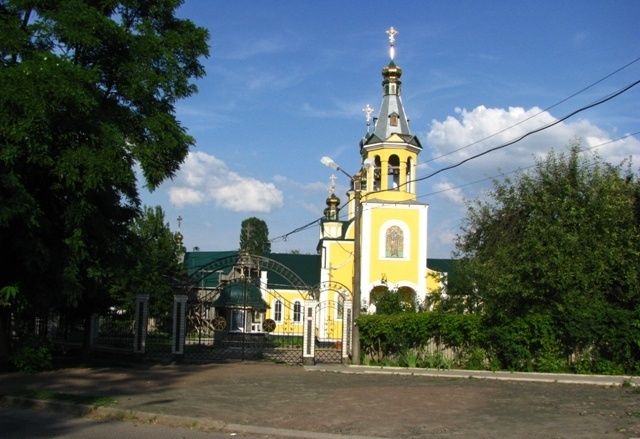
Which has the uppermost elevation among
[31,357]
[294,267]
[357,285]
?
[294,267]

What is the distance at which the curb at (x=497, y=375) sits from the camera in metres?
19.5

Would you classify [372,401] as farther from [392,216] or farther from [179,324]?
[392,216]

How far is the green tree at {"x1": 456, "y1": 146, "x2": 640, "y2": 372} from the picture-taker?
71.8 ft

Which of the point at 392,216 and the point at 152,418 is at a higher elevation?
the point at 392,216

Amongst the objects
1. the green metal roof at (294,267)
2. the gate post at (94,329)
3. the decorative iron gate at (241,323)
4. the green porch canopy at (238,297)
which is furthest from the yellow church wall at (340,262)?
the gate post at (94,329)

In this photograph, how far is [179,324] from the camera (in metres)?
27.1

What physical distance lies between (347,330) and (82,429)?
57.5 ft

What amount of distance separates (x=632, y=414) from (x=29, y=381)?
43.5 ft

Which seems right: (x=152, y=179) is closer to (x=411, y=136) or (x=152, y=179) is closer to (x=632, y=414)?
(x=632, y=414)

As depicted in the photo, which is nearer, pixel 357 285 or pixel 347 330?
pixel 357 285

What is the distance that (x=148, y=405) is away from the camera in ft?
44.8

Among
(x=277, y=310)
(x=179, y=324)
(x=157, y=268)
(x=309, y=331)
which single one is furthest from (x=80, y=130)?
(x=277, y=310)

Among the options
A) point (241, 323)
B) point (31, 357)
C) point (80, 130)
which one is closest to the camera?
point (80, 130)

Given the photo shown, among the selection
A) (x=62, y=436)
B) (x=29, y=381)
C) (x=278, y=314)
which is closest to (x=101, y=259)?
(x=29, y=381)
